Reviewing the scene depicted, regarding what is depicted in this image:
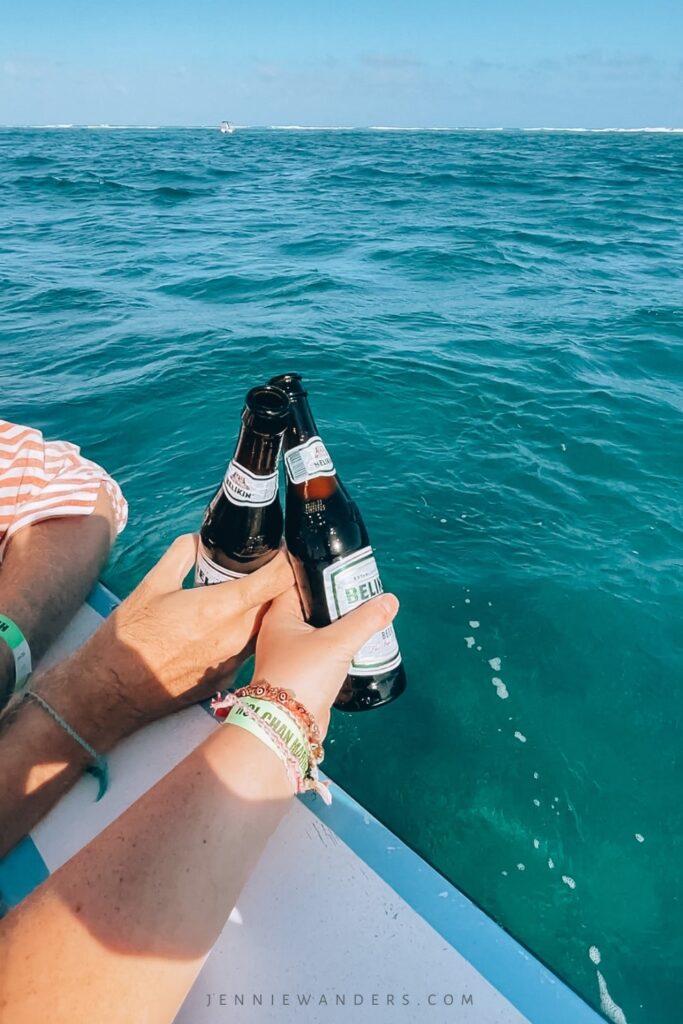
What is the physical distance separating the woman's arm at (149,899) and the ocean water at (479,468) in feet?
4.69

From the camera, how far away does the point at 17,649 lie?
6.07 feet

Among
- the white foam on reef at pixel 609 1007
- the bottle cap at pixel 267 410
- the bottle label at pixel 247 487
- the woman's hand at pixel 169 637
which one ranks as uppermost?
the bottle cap at pixel 267 410

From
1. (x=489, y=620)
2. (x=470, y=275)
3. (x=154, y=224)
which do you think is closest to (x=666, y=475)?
(x=489, y=620)

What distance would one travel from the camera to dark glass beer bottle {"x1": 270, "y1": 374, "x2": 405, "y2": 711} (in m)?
1.64

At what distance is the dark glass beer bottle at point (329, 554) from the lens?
164 centimetres

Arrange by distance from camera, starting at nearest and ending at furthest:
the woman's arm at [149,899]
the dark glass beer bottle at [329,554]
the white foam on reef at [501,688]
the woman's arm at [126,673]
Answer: the woman's arm at [149,899] → the woman's arm at [126,673] → the dark glass beer bottle at [329,554] → the white foam on reef at [501,688]

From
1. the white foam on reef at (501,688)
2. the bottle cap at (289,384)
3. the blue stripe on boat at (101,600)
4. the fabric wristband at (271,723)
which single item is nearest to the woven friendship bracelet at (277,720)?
the fabric wristband at (271,723)

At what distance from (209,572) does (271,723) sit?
0.76 metres

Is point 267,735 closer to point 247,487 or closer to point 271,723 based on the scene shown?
point 271,723

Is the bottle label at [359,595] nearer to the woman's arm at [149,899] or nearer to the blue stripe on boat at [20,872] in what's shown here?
the woman's arm at [149,899]

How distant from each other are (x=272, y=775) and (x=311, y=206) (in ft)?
57.2

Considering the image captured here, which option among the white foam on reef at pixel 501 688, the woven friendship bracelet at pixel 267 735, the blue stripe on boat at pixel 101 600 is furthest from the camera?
the white foam on reef at pixel 501 688

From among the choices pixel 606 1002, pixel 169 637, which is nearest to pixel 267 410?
pixel 169 637

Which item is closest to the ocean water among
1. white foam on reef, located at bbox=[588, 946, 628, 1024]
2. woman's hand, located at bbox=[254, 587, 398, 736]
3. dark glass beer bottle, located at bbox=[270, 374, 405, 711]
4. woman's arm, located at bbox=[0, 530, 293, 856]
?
white foam on reef, located at bbox=[588, 946, 628, 1024]
